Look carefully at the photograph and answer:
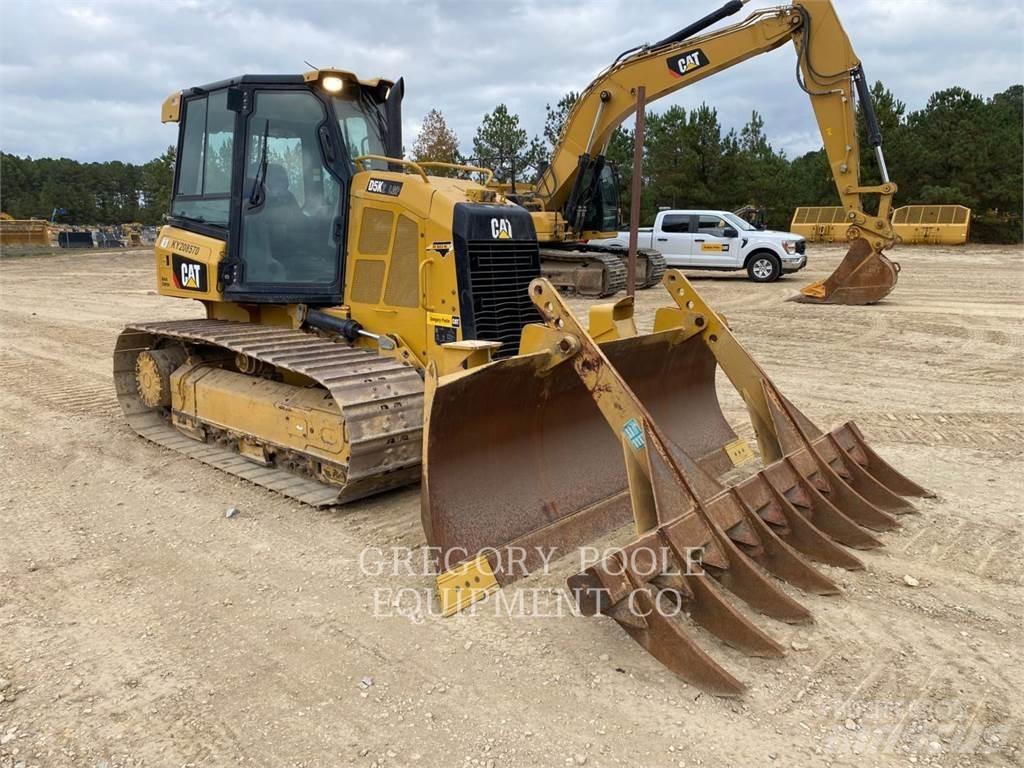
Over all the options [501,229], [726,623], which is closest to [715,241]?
[501,229]

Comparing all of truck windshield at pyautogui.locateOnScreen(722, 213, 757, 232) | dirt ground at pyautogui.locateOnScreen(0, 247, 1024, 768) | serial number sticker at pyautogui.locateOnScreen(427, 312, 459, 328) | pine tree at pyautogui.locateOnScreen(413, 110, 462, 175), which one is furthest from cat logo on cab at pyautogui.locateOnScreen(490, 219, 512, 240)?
pine tree at pyautogui.locateOnScreen(413, 110, 462, 175)

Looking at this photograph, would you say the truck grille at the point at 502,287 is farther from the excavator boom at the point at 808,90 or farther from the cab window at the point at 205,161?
the excavator boom at the point at 808,90

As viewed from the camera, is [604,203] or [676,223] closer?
[604,203]

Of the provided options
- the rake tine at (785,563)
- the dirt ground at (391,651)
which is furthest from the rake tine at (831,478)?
the rake tine at (785,563)

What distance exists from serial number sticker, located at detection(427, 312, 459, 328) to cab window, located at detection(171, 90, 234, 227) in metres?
1.99

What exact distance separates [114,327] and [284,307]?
27.1 feet

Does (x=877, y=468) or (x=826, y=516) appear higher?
(x=877, y=468)

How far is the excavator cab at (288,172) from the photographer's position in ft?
18.3

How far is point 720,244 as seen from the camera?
18906 millimetres

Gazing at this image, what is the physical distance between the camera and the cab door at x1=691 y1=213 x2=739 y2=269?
61.8 ft

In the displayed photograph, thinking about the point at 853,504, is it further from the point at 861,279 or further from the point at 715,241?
the point at 715,241

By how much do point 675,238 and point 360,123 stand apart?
14540 millimetres

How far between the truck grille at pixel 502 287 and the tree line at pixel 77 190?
82917 millimetres

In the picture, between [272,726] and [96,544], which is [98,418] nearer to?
[96,544]
